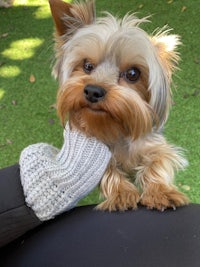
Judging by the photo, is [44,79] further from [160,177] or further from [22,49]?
[160,177]

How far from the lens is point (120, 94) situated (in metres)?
1.92

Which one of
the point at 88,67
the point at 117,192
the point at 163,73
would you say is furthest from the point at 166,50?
the point at 117,192

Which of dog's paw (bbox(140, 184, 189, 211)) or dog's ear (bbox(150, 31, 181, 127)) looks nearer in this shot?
dog's paw (bbox(140, 184, 189, 211))

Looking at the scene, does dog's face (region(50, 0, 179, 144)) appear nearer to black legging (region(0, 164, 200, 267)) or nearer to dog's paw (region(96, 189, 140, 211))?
dog's paw (region(96, 189, 140, 211))

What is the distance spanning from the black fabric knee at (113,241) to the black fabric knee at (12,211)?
9 centimetres

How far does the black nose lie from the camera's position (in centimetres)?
190

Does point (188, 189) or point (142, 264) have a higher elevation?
point (142, 264)

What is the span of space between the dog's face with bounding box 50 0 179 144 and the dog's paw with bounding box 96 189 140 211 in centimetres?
26

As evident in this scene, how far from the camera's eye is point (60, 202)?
1.89 meters

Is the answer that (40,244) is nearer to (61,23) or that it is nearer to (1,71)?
(61,23)

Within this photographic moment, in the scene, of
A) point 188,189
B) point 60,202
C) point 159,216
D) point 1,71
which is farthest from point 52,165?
point 1,71

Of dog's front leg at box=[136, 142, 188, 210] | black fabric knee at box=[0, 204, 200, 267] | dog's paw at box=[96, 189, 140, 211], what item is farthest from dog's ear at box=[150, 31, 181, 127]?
black fabric knee at box=[0, 204, 200, 267]

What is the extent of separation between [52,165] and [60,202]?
155mm

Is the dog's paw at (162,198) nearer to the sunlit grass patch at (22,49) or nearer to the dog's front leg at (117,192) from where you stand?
the dog's front leg at (117,192)
